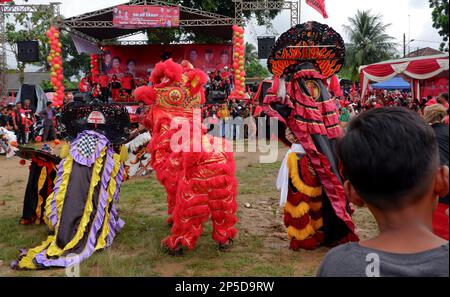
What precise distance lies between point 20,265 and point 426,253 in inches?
141

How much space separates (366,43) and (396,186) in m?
31.3

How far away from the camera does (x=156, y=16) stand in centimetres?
1554

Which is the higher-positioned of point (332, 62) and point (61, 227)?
point (332, 62)

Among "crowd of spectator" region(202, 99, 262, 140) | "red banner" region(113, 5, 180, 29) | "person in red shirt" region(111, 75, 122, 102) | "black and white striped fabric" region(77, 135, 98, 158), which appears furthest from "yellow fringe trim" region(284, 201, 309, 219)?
"person in red shirt" region(111, 75, 122, 102)

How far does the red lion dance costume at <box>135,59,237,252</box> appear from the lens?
3781mm

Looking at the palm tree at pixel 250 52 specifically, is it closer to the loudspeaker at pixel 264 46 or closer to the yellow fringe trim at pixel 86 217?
the loudspeaker at pixel 264 46

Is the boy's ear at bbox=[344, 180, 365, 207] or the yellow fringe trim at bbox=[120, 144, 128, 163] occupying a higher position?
the boy's ear at bbox=[344, 180, 365, 207]

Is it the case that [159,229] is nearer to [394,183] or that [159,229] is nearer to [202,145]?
[202,145]

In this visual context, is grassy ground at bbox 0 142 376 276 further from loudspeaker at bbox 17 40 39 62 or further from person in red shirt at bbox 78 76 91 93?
person in red shirt at bbox 78 76 91 93

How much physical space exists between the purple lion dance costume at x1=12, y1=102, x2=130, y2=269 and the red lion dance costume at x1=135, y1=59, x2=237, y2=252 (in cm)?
43

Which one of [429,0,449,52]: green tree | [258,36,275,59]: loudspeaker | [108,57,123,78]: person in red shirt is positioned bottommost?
[429,0,449,52]: green tree
